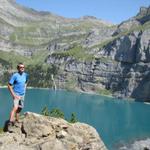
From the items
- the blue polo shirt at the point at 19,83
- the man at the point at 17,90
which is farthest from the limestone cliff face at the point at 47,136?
the blue polo shirt at the point at 19,83

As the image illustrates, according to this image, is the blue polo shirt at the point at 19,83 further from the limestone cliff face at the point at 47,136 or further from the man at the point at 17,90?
the limestone cliff face at the point at 47,136

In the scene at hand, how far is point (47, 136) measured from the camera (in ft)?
90.1

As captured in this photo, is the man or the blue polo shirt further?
the blue polo shirt

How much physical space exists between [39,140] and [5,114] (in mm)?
171115

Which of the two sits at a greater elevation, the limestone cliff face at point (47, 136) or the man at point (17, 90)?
the man at point (17, 90)

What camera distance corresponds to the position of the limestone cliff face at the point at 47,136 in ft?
87.1

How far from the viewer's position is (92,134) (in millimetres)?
28188

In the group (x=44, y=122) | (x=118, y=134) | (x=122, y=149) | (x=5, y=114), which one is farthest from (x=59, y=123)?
(x=5, y=114)

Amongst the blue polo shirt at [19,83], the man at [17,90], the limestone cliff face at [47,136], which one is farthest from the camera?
the blue polo shirt at [19,83]

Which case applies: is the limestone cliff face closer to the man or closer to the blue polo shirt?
the man

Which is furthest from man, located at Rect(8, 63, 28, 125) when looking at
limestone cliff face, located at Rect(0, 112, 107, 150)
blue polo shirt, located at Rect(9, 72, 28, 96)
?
limestone cliff face, located at Rect(0, 112, 107, 150)

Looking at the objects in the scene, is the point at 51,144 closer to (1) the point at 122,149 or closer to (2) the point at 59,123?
(2) the point at 59,123

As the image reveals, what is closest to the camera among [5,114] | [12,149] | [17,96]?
[12,149]

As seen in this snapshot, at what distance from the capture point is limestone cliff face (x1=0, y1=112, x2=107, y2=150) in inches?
1046
